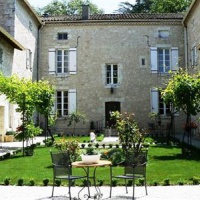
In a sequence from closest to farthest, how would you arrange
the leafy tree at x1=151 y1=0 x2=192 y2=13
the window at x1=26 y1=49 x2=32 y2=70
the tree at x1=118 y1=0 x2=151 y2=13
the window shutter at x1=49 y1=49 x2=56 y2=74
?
the window at x1=26 y1=49 x2=32 y2=70, the window shutter at x1=49 y1=49 x2=56 y2=74, the leafy tree at x1=151 y1=0 x2=192 y2=13, the tree at x1=118 y1=0 x2=151 y2=13

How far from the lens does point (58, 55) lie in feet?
79.6

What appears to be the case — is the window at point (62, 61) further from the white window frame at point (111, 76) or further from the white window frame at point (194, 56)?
the white window frame at point (194, 56)

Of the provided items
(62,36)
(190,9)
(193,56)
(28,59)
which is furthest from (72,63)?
(190,9)

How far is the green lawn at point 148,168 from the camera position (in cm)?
863

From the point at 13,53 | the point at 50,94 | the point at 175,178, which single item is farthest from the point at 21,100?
the point at 175,178

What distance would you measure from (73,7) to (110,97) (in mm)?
18852

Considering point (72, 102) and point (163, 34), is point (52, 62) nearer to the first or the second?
point (72, 102)

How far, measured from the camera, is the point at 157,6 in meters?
35.5

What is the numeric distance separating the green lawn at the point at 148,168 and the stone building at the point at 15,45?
5716 mm

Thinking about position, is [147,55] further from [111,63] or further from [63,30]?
[63,30]

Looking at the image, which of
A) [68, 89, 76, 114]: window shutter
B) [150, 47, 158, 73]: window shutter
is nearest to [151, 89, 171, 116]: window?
[150, 47, 158, 73]: window shutter

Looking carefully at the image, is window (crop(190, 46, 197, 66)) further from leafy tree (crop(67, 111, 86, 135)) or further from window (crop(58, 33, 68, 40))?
window (crop(58, 33, 68, 40))

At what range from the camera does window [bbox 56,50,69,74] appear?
24109 mm

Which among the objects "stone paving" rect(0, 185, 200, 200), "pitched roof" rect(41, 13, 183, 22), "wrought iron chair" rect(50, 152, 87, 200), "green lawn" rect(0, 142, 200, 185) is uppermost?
"pitched roof" rect(41, 13, 183, 22)
